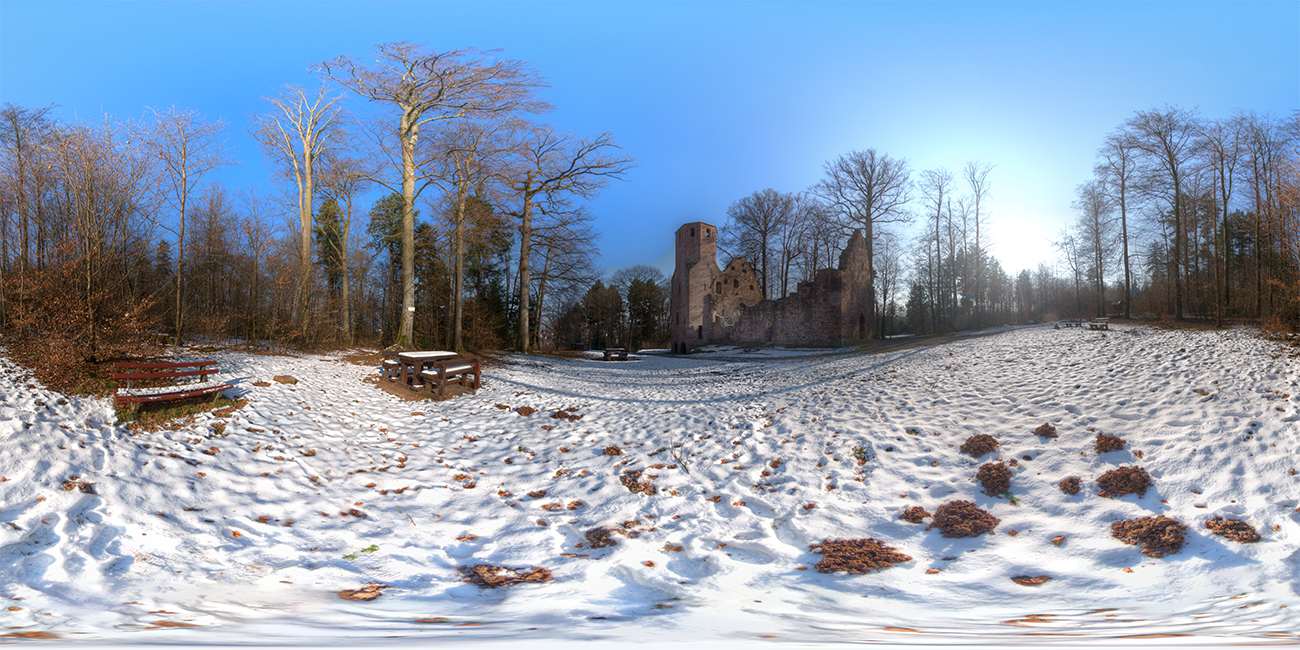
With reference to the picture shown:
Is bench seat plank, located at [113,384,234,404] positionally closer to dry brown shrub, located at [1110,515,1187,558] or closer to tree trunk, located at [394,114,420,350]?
tree trunk, located at [394,114,420,350]

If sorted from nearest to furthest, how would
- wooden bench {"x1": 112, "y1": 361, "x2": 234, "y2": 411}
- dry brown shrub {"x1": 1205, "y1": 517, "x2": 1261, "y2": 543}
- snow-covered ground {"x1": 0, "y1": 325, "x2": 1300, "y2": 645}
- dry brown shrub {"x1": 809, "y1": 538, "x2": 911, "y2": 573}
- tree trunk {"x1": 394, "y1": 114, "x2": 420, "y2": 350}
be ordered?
1. snow-covered ground {"x1": 0, "y1": 325, "x2": 1300, "y2": 645}
2. dry brown shrub {"x1": 809, "y1": 538, "x2": 911, "y2": 573}
3. dry brown shrub {"x1": 1205, "y1": 517, "x2": 1261, "y2": 543}
4. wooden bench {"x1": 112, "y1": 361, "x2": 234, "y2": 411}
5. tree trunk {"x1": 394, "y1": 114, "x2": 420, "y2": 350}

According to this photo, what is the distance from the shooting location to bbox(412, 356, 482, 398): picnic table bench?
10594mm

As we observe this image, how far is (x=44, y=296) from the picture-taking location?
25.5 ft

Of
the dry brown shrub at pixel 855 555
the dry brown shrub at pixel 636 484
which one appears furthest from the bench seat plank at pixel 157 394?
the dry brown shrub at pixel 855 555

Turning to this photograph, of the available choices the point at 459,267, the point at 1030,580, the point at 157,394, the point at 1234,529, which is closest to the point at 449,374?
the point at 157,394

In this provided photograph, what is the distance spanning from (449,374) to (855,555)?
8.82m

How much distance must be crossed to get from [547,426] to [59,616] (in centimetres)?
572

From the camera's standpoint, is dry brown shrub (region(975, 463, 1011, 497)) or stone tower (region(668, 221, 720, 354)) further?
stone tower (region(668, 221, 720, 354))

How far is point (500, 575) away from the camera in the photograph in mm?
3812

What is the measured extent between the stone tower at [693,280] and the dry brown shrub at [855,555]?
102ft

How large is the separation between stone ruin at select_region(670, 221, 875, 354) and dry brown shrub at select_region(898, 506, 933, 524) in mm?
24685

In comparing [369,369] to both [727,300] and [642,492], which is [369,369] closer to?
[642,492]

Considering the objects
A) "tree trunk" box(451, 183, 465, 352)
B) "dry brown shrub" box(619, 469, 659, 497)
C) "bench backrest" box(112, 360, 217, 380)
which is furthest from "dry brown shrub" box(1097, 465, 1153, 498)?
"tree trunk" box(451, 183, 465, 352)

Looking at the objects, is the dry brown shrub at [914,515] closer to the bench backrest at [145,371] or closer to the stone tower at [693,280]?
the bench backrest at [145,371]
